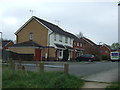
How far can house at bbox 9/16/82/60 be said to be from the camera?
34.8 meters

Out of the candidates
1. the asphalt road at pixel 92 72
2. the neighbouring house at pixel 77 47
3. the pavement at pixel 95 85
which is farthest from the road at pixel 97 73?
the neighbouring house at pixel 77 47

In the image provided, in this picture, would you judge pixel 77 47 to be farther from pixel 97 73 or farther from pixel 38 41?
pixel 97 73

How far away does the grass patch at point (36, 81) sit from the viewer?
Result: 8438mm

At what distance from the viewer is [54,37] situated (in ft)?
125

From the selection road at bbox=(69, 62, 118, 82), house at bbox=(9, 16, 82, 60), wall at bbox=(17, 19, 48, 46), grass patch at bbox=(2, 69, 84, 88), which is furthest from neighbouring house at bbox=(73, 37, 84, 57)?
grass patch at bbox=(2, 69, 84, 88)

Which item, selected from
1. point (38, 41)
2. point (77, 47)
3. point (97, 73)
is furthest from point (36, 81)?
point (77, 47)

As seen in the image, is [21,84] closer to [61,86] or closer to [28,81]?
[28,81]

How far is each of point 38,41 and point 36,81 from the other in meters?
28.5

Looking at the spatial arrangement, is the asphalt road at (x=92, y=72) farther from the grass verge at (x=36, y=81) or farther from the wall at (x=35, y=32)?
the wall at (x=35, y=32)

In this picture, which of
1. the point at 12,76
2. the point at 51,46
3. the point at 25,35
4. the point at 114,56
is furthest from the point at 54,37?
the point at 12,76

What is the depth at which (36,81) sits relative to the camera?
9.10 m

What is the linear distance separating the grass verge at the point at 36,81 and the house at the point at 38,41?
2383 centimetres

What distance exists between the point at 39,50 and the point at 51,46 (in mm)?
2548

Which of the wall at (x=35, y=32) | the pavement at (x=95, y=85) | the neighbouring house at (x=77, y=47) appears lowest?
the pavement at (x=95, y=85)
